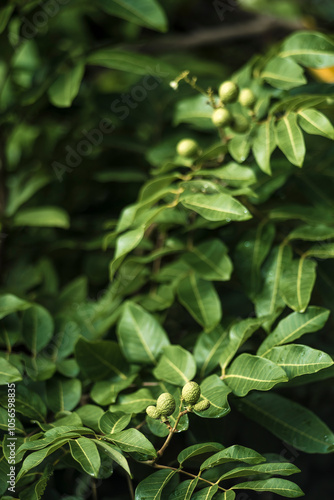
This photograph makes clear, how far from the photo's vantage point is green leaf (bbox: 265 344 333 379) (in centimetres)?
→ 62

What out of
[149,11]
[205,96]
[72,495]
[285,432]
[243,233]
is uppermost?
[149,11]

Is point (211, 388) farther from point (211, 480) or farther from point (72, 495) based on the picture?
point (72, 495)

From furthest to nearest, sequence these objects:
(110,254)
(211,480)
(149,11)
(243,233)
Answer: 1. (110,254)
2. (149,11)
3. (243,233)
4. (211,480)

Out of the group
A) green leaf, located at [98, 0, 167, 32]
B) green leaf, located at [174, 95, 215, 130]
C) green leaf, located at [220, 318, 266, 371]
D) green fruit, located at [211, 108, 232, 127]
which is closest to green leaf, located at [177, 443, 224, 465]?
green leaf, located at [220, 318, 266, 371]

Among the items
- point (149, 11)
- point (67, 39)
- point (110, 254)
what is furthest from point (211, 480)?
point (67, 39)

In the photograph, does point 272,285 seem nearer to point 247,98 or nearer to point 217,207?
point 217,207

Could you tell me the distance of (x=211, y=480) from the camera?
0.63 meters

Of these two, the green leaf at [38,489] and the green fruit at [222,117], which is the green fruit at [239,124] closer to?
the green fruit at [222,117]

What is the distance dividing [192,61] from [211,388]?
89cm

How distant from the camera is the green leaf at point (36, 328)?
0.82 metres

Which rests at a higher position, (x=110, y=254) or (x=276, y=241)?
(x=276, y=241)

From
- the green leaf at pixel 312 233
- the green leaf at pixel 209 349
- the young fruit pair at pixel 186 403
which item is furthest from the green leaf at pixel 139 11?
the young fruit pair at pixel 186 403

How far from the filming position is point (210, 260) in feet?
2.70

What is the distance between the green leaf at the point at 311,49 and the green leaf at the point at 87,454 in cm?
62
